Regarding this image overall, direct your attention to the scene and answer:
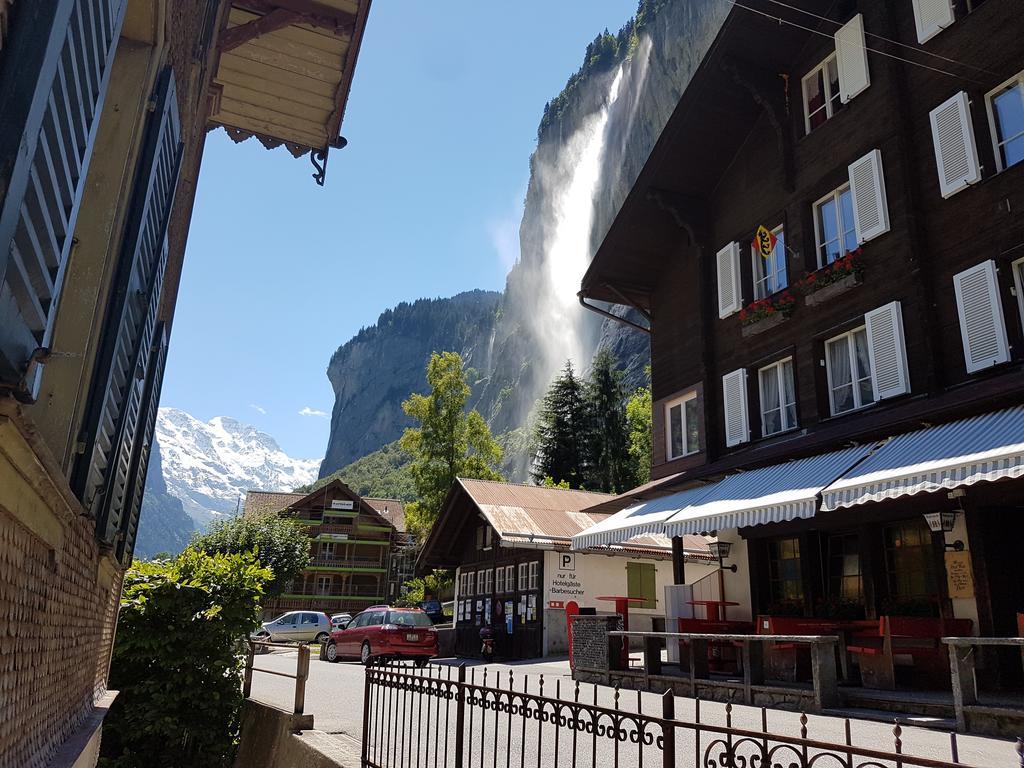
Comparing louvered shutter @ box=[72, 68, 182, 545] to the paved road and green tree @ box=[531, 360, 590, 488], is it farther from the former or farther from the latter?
green tree @ box=[531, 360, 590, 488]

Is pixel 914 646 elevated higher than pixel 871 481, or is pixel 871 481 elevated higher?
pixel 871 481

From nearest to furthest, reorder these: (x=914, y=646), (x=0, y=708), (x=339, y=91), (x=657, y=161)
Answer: (x=0, y=708)
(x=339, y=91)
(x=914, y=646)
(x=657, y=161)

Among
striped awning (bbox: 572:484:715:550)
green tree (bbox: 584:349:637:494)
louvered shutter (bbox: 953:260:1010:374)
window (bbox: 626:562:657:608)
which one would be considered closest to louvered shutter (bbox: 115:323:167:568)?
→ striped awning (bbox: 572:484:715:550)

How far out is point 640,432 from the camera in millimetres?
55250

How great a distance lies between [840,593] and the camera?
45.7 ft

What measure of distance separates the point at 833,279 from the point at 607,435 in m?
40.1

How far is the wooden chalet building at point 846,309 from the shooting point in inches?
430

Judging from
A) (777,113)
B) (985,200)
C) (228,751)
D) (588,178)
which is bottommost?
(228,751)

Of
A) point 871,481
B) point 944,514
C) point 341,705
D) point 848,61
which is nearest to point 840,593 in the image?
point 944,514

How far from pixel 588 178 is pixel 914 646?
7819 centimetres

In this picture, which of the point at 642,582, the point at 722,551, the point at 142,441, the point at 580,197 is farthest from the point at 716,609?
the point at 580,197

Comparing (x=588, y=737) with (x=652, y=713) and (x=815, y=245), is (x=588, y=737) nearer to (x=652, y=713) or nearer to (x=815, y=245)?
(x=652, y=713)

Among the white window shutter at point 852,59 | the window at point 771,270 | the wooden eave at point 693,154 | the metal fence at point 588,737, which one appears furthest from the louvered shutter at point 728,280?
the metal fence at point 588,737

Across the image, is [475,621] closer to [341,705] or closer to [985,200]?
[341,705]
